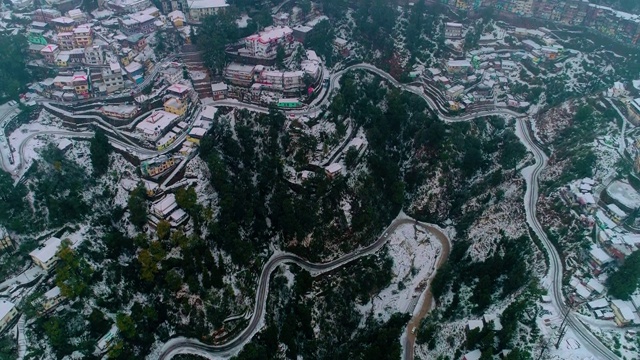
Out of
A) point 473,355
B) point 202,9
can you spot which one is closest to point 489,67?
point 202,9

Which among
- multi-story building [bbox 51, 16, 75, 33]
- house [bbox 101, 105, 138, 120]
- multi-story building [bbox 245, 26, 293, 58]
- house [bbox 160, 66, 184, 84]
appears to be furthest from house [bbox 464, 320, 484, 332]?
multi-story building [bbox 51, 16, 75, 33]

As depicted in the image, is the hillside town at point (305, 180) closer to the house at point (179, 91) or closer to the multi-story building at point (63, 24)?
the multi-story building at point (63, 24)

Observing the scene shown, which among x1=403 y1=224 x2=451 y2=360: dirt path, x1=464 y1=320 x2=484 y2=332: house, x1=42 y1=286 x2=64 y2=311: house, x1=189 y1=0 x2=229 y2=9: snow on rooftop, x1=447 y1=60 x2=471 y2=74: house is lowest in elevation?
x1=403 y1=224 x2=451 y2=360: dirt path

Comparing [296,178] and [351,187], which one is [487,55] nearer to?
[351,187]

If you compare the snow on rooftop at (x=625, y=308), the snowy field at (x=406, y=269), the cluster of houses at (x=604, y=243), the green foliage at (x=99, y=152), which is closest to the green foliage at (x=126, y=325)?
the green foliage at (x=99, y=152)

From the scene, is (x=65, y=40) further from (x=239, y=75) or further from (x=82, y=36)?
(x=239, y=75)

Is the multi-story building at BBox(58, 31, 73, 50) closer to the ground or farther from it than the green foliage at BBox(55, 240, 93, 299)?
farther from it

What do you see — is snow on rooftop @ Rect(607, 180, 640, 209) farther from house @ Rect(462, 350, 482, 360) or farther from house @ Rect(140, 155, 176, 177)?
house @ Rect(140, 155, 176, 177)
